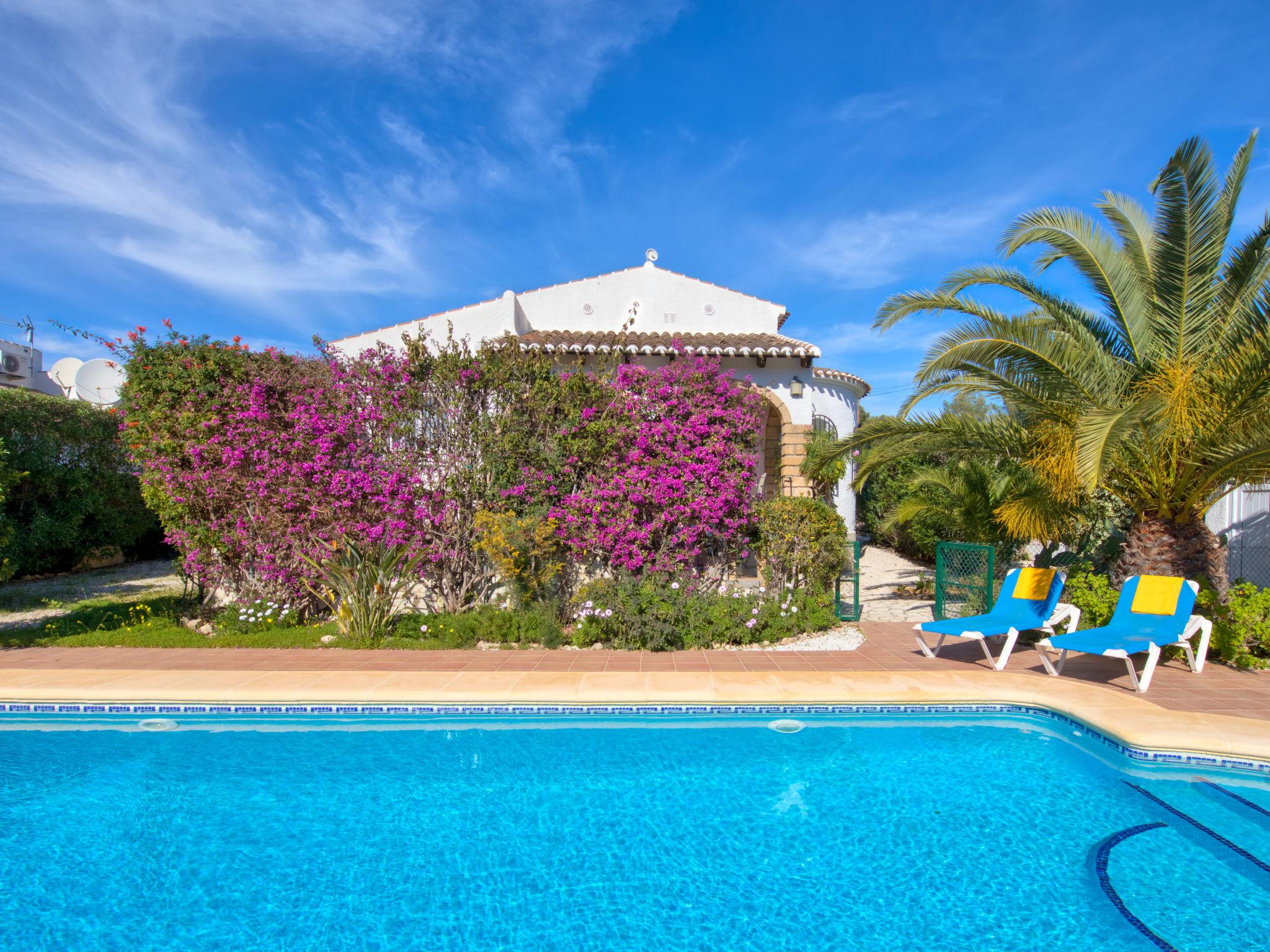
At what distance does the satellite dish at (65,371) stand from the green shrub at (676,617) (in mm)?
21861

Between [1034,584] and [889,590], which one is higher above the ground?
[1034,584]

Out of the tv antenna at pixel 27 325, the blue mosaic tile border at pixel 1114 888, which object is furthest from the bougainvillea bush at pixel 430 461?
the tv antenna at pixel 27 325

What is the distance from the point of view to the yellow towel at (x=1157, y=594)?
7449 millimetres

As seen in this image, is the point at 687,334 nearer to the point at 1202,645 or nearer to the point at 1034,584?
the point at 1034,584

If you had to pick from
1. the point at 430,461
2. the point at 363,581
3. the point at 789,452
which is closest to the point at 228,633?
the point at 363,581

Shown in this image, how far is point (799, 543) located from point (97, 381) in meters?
20.4

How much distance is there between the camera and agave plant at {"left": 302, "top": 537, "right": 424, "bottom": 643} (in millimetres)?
9227

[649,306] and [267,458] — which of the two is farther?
[649,306]

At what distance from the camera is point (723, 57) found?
11781mm

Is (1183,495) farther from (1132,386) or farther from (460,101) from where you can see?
(460,101)

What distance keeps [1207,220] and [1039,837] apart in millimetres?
6948

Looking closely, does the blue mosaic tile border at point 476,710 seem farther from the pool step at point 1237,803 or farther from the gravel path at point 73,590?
the gravel path at point 73,590

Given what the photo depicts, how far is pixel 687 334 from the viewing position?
14102 mm

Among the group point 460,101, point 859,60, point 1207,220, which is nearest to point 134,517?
point 460,101
